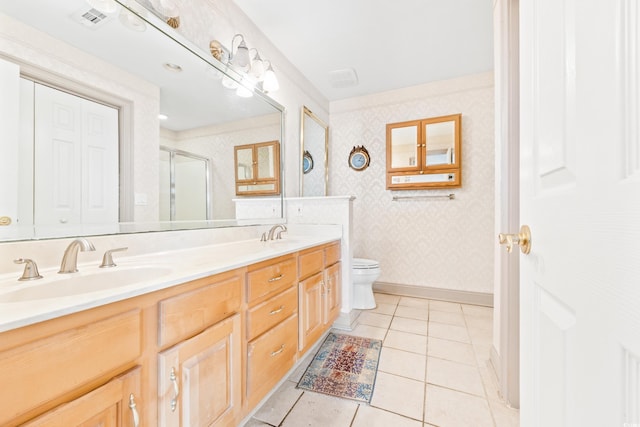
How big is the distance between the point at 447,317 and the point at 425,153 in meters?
1.71

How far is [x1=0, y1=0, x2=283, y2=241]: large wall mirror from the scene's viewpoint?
0.86 metres

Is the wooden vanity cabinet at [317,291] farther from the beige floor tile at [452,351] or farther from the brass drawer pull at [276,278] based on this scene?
the beige floor tile at [452,351]

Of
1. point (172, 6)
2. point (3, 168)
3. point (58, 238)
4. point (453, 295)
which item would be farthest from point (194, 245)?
point (453, 295)

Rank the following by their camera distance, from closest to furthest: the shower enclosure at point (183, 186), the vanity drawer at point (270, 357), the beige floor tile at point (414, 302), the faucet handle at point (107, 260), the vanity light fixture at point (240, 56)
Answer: the faucet handle at point (107, 260)
the vanity drawer at point (270, 357)
the shower enclosure at point (183, 186)
the vanity light fixture at point (240, 56)
the beige floor tile at point (414, 302)

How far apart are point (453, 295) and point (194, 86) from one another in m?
3.03

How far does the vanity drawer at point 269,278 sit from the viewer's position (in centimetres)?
114

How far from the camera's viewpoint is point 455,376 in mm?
1551

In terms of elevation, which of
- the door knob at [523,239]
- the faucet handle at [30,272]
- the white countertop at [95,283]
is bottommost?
the white countertop at [95,283]

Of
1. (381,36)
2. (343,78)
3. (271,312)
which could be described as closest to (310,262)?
(271,312)

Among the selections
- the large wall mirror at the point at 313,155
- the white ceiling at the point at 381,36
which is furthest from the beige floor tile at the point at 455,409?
the white ceiling at the point at 381,36

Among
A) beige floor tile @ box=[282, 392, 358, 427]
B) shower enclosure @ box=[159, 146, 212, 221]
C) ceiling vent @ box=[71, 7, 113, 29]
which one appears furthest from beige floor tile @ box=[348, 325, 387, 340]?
ceiling vent @ box=[71, 7, 113, 29]

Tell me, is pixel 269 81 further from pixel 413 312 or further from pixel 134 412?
pixel 413 312

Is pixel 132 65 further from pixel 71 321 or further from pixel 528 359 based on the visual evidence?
pixel 528 359

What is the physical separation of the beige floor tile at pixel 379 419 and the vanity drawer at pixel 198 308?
821 mm
